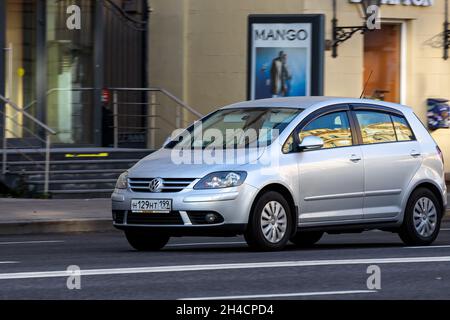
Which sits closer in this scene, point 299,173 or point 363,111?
point 299,173

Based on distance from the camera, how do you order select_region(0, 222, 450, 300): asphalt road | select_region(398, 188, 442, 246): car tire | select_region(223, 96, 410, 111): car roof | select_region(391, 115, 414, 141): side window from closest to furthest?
select_region(0, 222, 450, 300): asphalt road
select_region(223, 96, 410, 111): car roof
select_region(398, 188, 442, 246): car tire
select_region(391, 115, 414, 141): side window

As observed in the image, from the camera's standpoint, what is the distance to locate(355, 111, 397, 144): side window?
1339 centimetres

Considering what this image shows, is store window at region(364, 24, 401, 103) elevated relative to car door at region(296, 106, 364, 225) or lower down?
elevated

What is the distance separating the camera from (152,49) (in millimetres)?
25359

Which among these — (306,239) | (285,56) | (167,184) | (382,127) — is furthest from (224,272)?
(285,56)

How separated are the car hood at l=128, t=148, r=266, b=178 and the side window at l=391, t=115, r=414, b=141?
209cm

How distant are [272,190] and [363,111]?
1.81m

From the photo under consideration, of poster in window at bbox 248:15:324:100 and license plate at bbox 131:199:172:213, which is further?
poster in window at bbox 248:15:324:100

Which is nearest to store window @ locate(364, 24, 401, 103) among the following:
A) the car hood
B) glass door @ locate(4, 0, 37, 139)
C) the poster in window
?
the poster in window

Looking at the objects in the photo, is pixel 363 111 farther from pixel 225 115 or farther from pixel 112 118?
pixel 112 118

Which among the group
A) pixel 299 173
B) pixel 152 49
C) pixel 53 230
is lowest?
pixel 53 230

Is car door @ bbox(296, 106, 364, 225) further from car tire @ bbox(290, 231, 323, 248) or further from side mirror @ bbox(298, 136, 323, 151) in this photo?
car tire @ bbox(290, 231, 323, 248)

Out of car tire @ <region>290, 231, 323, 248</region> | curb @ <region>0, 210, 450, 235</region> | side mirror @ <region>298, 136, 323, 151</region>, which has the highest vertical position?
side mirror @ <region>298, 136, 323, 151</region>
